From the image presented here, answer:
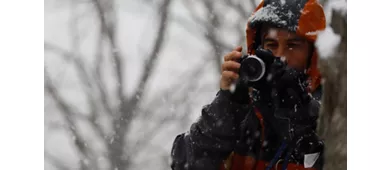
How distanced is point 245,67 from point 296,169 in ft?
0.85

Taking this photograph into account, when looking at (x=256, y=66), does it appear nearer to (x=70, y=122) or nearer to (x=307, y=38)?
(x=307, y=38)

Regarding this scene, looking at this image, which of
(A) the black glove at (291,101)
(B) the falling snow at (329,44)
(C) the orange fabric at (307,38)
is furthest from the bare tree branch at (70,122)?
(B) the falling snow at (329,44)

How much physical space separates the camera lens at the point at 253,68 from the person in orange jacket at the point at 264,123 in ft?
0.06

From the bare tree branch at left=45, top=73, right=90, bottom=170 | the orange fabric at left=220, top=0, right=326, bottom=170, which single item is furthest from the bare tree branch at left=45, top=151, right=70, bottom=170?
the orange fabric at left=220, top=0, right=326, bottom=170

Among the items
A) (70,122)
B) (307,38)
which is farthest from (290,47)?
(70,122)

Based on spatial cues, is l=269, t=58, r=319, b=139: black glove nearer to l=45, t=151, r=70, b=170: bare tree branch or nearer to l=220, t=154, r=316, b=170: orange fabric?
l=220, t=154, r=316, b=170: orange fabric

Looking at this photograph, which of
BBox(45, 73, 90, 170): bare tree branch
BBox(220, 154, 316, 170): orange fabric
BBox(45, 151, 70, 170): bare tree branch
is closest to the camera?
BBox(220, 154, 316, 170): orange fabric

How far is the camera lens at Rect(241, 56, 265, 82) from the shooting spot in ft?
3.53

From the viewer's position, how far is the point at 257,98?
44.6 inches

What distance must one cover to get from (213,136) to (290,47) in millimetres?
296

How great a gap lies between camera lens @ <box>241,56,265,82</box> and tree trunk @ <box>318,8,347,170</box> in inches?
9.1

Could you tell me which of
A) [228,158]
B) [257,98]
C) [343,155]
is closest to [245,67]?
[257,98]

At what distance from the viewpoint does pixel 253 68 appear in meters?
A: 1.09

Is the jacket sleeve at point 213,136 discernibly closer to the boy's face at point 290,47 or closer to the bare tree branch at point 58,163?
the boy's face at point 290,47
